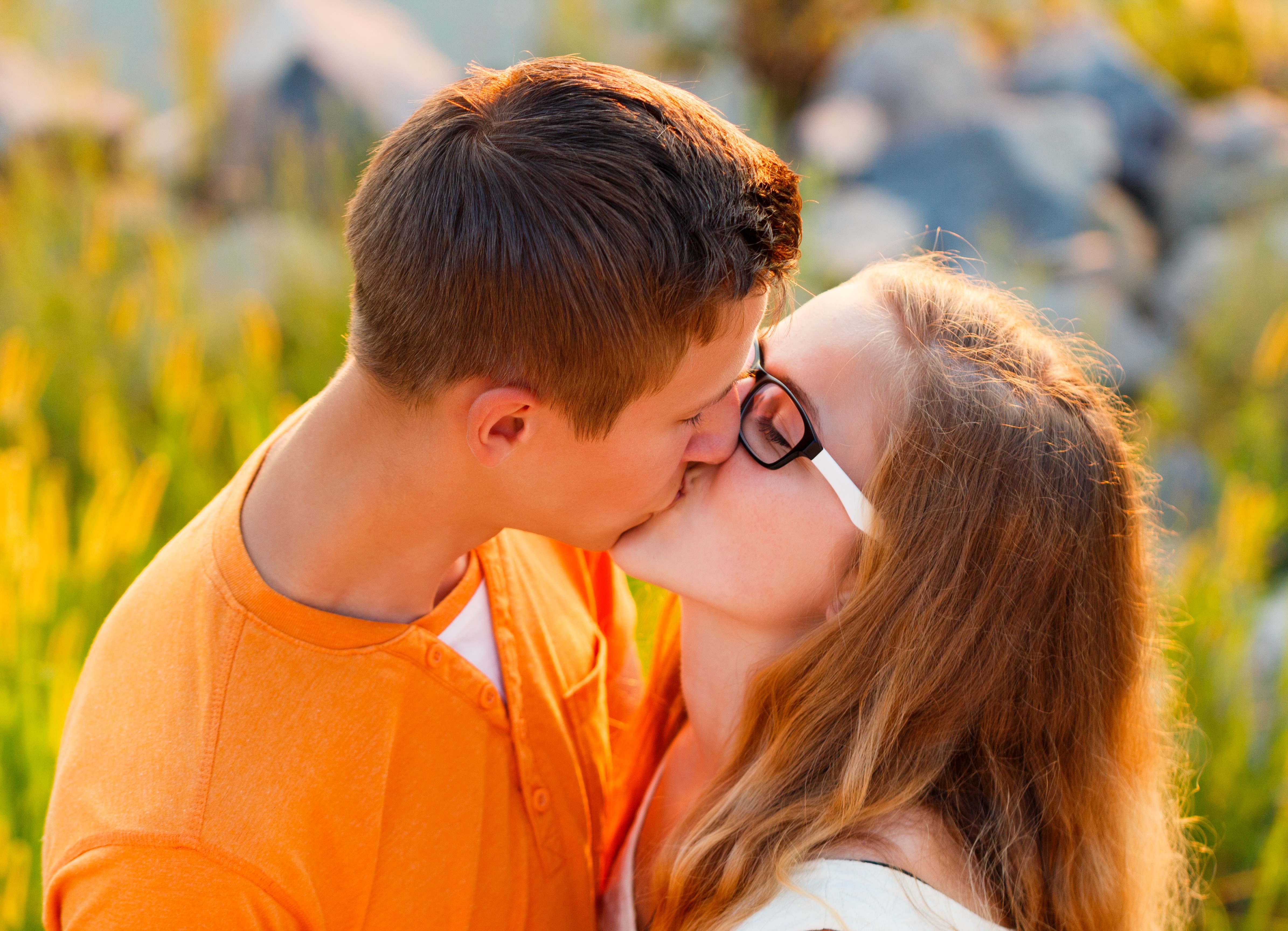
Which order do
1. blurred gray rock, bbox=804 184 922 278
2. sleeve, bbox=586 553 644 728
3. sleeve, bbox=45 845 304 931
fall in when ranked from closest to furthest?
sleeve, bbox=45 845 304 931 < sleeve, bbox=586 553 644 728 < blurred gray rock, bbox=804 184 922 278

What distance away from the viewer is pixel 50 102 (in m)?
5.52

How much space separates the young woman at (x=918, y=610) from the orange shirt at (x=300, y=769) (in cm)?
27

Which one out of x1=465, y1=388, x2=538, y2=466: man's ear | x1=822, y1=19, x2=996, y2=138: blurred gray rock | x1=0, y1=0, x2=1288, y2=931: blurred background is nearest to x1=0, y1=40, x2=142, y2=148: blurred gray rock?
x1=0, y1=0, x2=1288, y2=931: blurred background

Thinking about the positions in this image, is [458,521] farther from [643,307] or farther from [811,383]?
[811,383]

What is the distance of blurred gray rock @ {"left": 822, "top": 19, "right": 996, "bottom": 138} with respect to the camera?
8266 mm

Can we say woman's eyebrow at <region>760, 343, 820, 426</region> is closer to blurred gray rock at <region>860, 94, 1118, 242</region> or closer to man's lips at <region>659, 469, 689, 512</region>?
man's lips at <region>659, 469, 689, 512</region>

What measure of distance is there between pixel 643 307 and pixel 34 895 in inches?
73.9

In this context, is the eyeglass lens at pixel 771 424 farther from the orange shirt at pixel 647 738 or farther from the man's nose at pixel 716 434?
the orange shirt at pixel 647 738

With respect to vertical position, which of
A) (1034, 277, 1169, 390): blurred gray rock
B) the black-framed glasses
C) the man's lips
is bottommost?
(1034, 277, 1169, 390): blurred gray rock

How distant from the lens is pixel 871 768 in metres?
1.63

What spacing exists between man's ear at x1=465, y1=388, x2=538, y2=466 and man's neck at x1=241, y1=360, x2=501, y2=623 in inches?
2.8

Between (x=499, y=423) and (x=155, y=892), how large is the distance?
78 cm

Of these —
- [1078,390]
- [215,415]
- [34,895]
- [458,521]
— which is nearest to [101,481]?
[215,415]

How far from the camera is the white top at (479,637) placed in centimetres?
169
